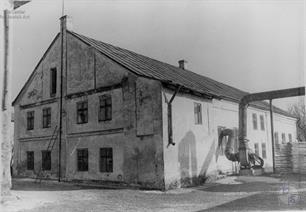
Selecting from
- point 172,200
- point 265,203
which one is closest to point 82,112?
point 172,200

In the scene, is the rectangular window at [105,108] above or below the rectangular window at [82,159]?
above

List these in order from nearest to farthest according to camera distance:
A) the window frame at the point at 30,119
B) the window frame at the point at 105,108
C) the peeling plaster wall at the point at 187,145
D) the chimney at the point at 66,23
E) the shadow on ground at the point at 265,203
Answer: the shadow on ground at the point at 265,203
the peeling plaster wall at the point at 187,145
the window frame at the point at 105,108
the chimney at the point at 66,23
the window frame at the point at 30,119

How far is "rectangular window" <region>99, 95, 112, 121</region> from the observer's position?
1694 cm

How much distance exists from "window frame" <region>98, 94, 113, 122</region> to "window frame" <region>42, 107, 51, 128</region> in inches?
177

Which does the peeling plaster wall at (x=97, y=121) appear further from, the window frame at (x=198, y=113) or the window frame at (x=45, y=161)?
the window frame at (x=198, y=113)

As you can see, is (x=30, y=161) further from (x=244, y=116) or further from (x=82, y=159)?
(x=244, y=116)

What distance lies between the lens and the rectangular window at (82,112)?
1808cm

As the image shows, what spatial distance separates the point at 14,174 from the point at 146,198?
1274 cm

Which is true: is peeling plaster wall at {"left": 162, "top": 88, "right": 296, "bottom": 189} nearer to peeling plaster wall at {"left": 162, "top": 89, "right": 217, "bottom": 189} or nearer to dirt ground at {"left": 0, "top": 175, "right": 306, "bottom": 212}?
peeling plaster wall at {"left": 162, "top": 89, "right": 217, "bottom": 189}

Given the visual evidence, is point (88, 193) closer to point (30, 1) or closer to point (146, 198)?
point (146, 198)

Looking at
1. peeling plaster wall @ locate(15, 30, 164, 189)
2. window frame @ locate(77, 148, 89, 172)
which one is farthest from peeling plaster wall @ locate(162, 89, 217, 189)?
window frame @ locate(77, 148, 89, 172)

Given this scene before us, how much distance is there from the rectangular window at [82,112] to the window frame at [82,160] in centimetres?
154

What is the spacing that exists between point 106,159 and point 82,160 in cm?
180

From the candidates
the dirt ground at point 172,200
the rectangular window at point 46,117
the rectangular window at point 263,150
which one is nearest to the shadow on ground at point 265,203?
the dirt ground at point 172,200
